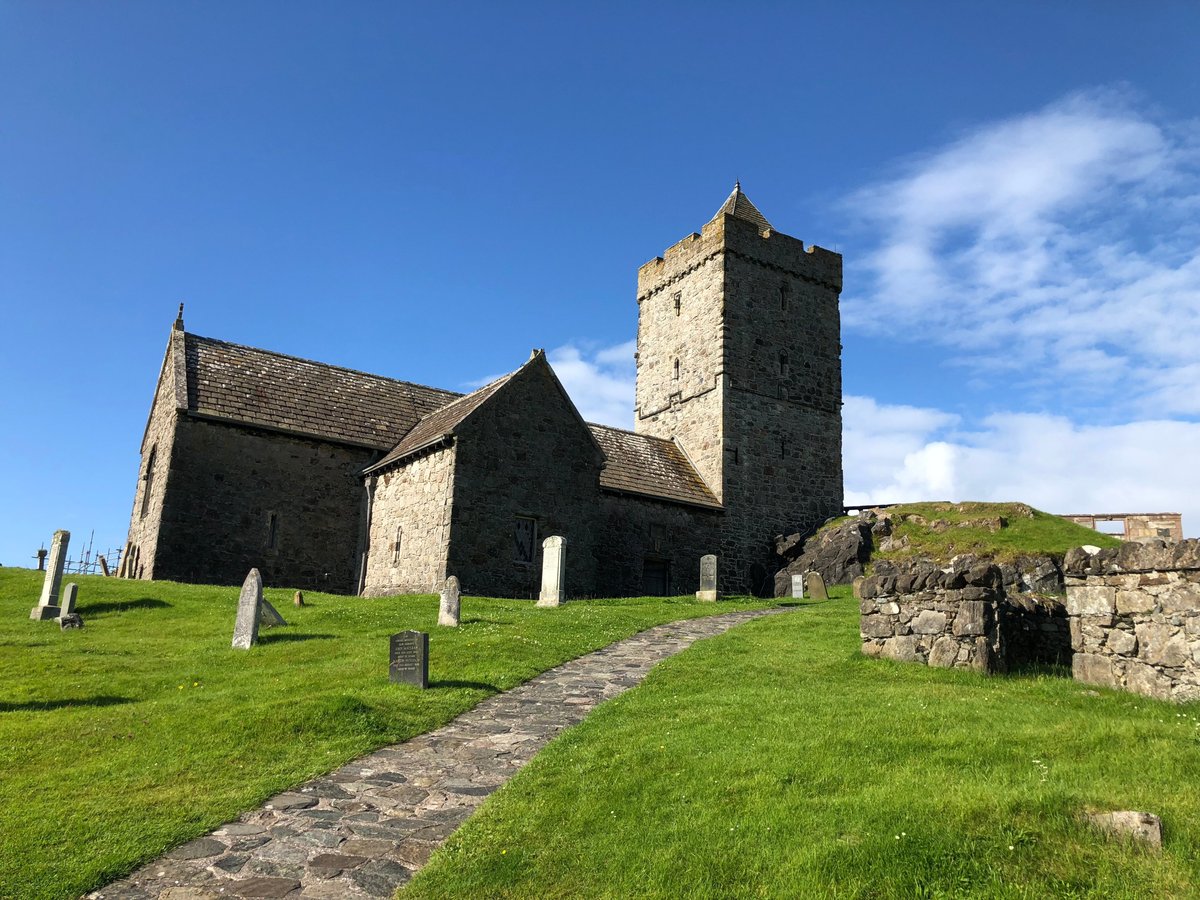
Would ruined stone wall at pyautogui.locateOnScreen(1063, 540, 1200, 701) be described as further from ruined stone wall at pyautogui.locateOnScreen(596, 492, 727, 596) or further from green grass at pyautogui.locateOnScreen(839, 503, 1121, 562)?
ruined stone wall at pyautogui.locateOnScreen(596, 492, 727, 596)

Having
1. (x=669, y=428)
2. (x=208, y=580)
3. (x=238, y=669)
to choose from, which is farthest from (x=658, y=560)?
(x=238, y=669)

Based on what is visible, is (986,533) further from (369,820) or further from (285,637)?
(369,820)

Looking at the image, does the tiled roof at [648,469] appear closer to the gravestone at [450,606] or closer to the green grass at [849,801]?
the gravestone at [450,606]

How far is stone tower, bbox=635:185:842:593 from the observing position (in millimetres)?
36531

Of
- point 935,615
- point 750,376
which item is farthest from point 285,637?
point 750,376

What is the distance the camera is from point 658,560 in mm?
32750

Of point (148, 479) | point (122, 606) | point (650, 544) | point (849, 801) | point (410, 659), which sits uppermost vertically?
point (148, 479)

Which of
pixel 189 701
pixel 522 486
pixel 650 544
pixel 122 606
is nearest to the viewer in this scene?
pixel 189 701

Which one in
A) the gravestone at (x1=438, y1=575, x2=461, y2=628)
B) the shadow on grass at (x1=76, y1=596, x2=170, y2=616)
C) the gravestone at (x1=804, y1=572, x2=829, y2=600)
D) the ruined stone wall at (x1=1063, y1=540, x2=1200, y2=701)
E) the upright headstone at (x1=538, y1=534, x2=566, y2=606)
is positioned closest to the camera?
the ruined stone wall at (x1=1063, y1=540, x2=1200, y2=701)

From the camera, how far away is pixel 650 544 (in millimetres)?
32562

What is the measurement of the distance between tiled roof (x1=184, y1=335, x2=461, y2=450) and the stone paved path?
1825 centimetres

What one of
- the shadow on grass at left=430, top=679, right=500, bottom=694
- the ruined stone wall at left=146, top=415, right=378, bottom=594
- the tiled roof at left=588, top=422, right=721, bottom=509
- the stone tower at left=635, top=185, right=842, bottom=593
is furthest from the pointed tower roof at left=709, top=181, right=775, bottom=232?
the shadow on grass at left=430, top=679, right=500, bottom=694

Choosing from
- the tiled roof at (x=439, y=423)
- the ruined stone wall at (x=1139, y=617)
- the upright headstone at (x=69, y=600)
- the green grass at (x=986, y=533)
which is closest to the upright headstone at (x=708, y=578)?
the tiled roof at (x=439, y=423)

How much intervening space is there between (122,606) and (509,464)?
1074cm
